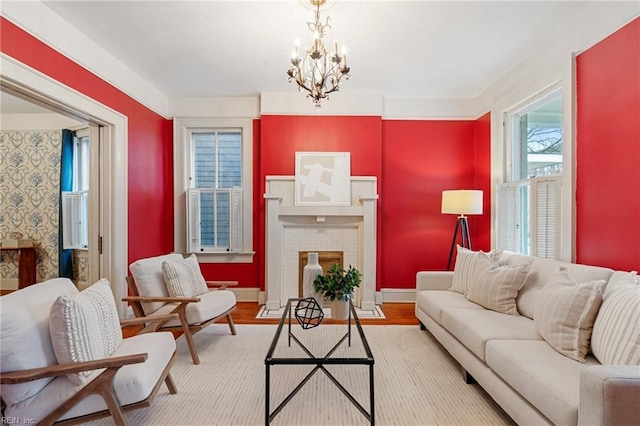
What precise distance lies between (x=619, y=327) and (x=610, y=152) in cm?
146

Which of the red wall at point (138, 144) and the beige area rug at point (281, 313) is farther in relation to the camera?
the beige area rug at point (281, 313)

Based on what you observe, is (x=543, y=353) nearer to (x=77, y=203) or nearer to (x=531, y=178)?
(x=531, y=178)

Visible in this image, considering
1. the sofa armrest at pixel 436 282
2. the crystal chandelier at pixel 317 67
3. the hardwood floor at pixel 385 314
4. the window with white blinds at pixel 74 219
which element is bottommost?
the hardwood floor at pixel 385 314

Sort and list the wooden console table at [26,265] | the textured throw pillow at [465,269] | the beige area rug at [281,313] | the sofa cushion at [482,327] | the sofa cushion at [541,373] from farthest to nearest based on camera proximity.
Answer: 1. the wooden console table at [26,265]
2. the beige area rug at [281,313]
3. the textured throw pillow at [465,269]
4. the sofa cushion at [482,327]
5. the sofa cushion at [541,373]

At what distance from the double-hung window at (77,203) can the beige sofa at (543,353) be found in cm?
476

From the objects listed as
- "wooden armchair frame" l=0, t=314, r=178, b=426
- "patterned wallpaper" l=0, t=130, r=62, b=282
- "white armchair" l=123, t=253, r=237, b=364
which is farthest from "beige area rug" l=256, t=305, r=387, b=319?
"patterned wallpaper" l=0, t=130, r=62, b=282

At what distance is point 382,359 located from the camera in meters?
2.62

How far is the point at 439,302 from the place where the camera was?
2.81m

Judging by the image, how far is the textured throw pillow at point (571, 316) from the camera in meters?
1.69

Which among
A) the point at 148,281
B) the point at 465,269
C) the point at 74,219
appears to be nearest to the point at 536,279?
the point at 465,269

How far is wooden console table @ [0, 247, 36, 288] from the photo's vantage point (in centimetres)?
457

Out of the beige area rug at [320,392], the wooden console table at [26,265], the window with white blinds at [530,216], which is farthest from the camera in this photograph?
the wooden console table at [26,265]

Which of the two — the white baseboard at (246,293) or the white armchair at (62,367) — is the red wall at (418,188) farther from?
the white armchair at (62,367)

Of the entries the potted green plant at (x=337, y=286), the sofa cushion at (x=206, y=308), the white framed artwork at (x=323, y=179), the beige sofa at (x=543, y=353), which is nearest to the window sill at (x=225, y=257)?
the white framed artwork at (x=323, y=179)
